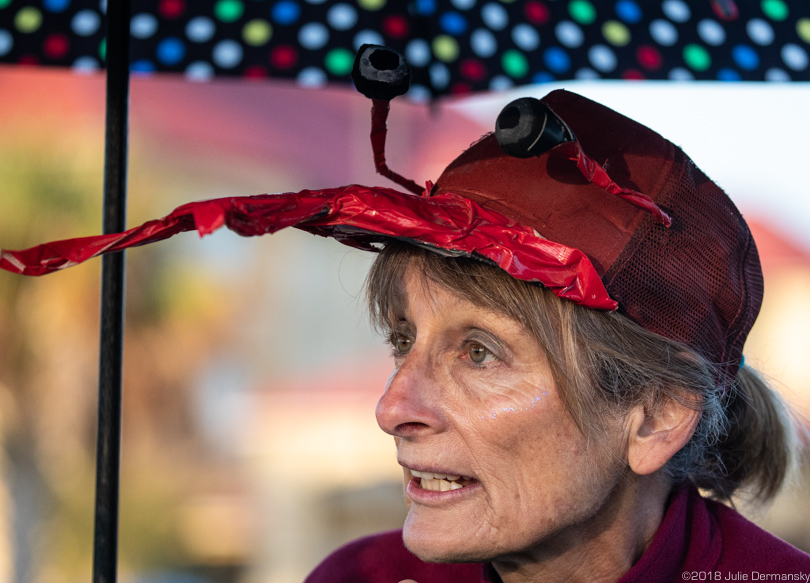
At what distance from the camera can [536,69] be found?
7.01 ft

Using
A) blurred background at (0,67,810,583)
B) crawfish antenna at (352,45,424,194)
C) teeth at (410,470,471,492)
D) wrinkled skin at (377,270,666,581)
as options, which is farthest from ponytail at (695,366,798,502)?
blurred background at (0,67,810,583)

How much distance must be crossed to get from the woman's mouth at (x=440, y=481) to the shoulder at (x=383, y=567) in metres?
0.47

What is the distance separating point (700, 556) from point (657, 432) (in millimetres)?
348

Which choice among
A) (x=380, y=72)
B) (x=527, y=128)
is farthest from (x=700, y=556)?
(x=380, y=72)

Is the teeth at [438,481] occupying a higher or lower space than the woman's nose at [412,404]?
lower

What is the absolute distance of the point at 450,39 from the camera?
217 centimetres

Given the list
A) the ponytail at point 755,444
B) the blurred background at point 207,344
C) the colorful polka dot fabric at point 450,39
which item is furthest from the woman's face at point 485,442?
the blurred background at point 207,344

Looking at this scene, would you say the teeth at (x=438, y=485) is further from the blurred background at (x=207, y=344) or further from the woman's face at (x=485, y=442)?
the blurred background at (x=207, y=344)

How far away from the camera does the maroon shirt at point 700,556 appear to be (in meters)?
1.64

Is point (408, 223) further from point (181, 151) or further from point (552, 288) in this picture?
point (181, 151)

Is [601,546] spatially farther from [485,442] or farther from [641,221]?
[641,221]

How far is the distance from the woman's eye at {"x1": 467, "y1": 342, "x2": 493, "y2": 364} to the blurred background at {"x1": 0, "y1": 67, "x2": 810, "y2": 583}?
14.8ft

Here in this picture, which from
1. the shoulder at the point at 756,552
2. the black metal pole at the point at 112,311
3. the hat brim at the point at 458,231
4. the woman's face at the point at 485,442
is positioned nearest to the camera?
the hat brim at the point at 458,231

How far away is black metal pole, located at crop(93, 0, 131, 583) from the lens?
157 centimetres
